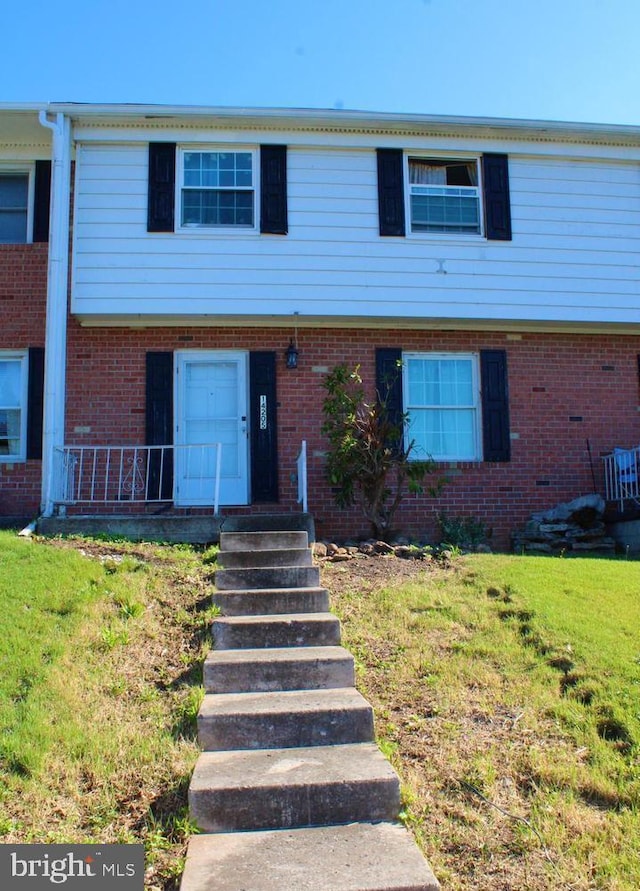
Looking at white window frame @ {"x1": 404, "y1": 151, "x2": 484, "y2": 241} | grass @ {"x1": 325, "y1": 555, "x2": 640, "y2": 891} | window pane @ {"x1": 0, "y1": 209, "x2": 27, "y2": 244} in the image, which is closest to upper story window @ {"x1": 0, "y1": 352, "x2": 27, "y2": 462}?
window pane @ {"x1": 0, "y1": 209, "x2": 27, "y2": 244}

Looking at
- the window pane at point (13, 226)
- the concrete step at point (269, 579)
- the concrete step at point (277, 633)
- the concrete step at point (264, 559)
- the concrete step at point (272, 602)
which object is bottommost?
the concrete step at point (277, 633)

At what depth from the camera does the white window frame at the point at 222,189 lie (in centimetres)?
1003

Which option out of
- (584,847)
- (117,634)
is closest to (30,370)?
(117,634)

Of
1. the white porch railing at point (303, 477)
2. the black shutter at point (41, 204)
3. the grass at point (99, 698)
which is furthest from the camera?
the black shutter at point (41, 204)

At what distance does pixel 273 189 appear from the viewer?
33.2 feet

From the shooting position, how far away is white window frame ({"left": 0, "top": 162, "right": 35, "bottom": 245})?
10.5m

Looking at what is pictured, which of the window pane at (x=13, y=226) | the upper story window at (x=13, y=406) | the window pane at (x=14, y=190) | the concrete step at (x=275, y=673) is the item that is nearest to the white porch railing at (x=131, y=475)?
the upper story window at (x=13, y=406)

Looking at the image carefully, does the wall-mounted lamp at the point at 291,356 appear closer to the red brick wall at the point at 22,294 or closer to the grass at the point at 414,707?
the red brick wall at the point at 22,294

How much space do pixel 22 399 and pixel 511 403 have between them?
6160 millimetres

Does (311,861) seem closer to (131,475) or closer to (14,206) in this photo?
(131,475)

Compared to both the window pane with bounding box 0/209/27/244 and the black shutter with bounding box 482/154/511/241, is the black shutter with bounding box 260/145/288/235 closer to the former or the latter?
the black shutter with bounding box 482/154/511/241

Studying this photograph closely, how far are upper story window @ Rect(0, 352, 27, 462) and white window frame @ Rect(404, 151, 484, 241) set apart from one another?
516 centimetres

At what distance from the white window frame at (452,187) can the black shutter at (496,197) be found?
73mm

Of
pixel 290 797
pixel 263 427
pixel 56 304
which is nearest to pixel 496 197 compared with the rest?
pixel 263 427
